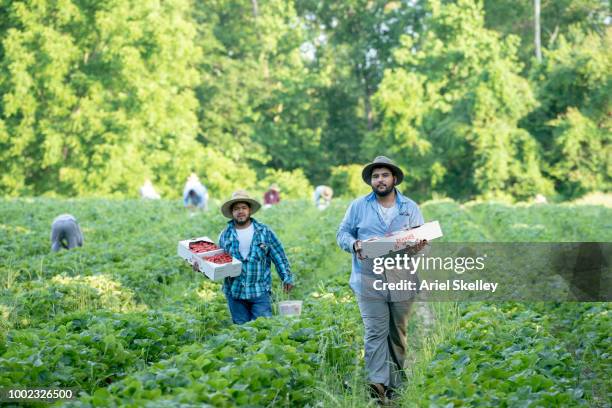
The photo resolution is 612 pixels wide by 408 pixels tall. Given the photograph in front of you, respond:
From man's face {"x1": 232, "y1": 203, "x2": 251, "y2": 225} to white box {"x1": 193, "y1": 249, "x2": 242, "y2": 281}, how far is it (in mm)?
382

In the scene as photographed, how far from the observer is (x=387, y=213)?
6848 mm

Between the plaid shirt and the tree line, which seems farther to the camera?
the tree line

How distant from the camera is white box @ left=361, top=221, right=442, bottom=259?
6.52 m

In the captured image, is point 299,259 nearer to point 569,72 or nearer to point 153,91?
point 153,91

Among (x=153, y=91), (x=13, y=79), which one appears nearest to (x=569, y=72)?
(x=153, y=91)

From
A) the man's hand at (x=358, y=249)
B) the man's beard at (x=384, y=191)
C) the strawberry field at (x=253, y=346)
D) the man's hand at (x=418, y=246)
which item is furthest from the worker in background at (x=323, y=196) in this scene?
the man's hand at (x=358, y=249)

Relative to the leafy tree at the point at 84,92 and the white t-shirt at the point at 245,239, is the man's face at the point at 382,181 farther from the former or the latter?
the leafy tree at the point at 84,92

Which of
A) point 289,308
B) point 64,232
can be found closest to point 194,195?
point 64,232

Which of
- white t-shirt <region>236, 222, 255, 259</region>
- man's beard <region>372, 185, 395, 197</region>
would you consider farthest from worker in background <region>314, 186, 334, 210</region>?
man's beard <region>372, 185, 395, 197</region>

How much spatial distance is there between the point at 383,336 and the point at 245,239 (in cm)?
195

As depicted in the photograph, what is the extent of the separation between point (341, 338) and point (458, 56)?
43685 mm

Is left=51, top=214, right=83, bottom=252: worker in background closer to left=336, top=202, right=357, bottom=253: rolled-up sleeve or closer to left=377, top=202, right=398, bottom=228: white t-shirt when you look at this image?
left=336, top=202, right=357, bottom=253: rolled-up sleeve

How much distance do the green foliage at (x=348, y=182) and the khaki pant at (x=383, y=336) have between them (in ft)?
126

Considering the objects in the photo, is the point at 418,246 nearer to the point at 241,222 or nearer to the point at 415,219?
the point at 415,219
